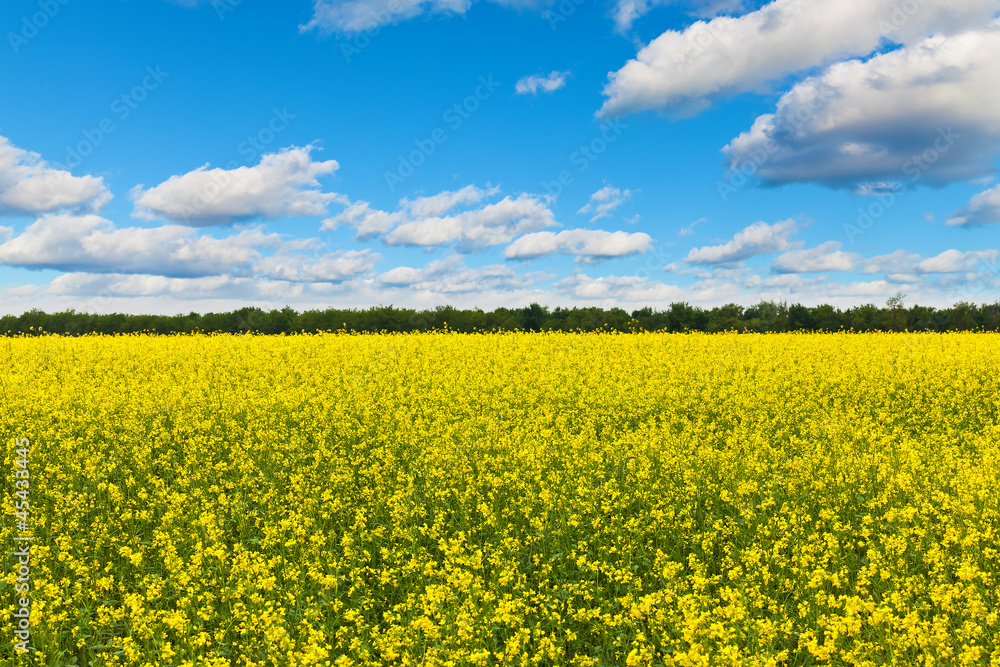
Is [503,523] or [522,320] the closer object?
[503,523]

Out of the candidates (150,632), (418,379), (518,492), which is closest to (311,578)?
(150,632)

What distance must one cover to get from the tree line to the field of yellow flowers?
22846 mm

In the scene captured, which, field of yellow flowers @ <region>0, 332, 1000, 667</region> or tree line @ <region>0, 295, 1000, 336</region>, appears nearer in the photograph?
field of yellow flowers @ <region>0, 332, 1000, 667</region>

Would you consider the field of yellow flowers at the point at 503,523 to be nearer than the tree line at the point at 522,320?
Yes

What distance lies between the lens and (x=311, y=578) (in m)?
6.77

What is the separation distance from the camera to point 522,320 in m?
43.2

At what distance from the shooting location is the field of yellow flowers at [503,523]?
5.52 metres

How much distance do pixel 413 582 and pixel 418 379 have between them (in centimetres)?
914

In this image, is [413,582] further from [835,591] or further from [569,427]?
[569,427]

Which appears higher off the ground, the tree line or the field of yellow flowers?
the tree line

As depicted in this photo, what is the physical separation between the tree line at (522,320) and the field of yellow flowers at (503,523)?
22846mm

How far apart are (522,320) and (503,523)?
117 feet

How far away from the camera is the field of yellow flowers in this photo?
5520 mm

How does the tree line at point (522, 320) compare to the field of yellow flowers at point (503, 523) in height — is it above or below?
above
